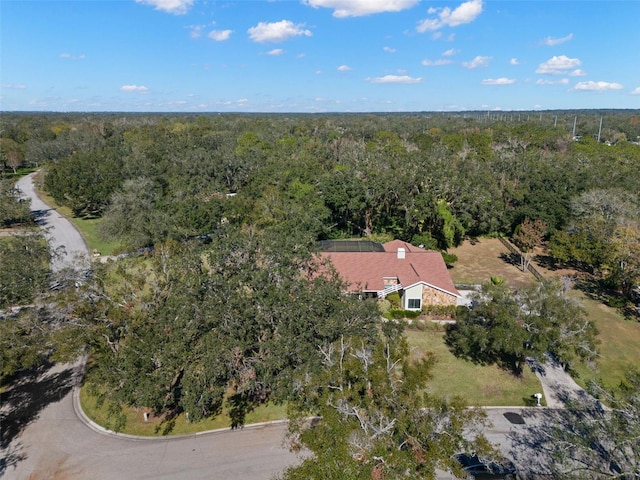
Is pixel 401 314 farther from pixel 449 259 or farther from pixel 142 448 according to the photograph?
pixel 142 448

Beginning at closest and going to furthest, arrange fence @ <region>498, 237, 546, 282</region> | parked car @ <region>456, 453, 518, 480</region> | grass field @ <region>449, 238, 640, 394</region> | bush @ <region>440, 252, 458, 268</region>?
1. parked car @ <region>456, 453, 518, 480</region>
2. grass field @ <region>449, 238, 640, 394</region>
3. fence @ <region>498, 237, 546, 282</region>
4. bush @ <region>440, 252, 458, 268</region>

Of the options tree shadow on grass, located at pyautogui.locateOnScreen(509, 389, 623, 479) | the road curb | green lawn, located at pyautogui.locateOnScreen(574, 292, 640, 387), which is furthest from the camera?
green lawn, located at pyautogui.locateOnScreen(574, 292, 640, 387)

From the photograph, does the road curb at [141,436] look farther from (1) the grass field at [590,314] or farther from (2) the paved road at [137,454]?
(1) the grass field at [590,314]

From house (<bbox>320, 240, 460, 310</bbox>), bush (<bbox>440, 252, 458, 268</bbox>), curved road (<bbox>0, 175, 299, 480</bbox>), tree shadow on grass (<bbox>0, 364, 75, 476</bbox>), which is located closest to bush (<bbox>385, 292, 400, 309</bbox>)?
house (<bbox>320, 240, 460, 310</bbox>)

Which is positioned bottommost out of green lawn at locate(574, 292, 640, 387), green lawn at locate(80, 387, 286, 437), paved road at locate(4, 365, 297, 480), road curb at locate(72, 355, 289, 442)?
paved road at locate(4, 365, 297, 480)

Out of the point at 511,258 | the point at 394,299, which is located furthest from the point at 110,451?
the point at 511,258

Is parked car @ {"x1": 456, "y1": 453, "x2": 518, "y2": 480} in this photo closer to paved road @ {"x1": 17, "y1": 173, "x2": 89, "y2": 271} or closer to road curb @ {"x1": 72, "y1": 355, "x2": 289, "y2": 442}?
road curb @ {"x1": 72, "y1": 355, "x2": 289, "y2": 442}

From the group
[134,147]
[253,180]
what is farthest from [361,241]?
[134,147]
